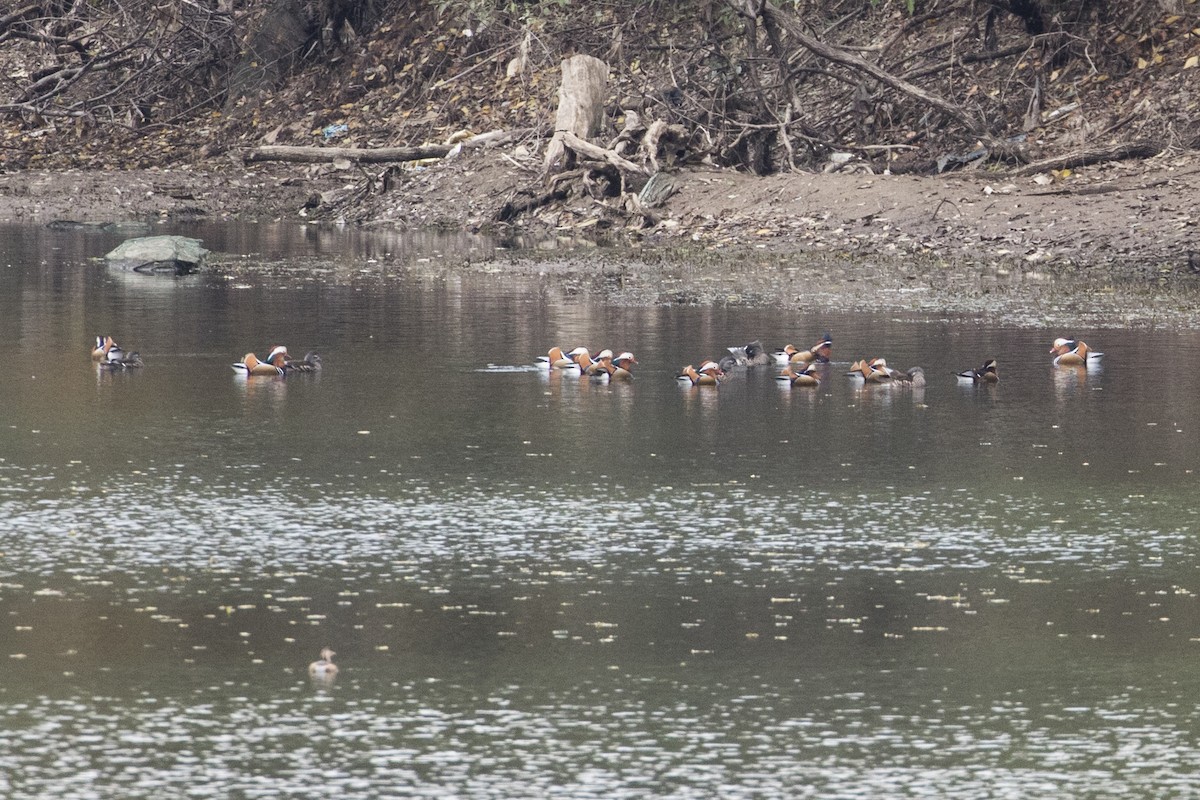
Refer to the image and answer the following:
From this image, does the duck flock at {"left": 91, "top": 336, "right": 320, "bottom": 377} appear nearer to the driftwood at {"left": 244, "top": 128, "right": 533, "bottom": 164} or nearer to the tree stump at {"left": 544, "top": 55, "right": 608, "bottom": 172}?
the tree stump at {"left": 544, "top": 55, "right": 608, "bottom": 172}

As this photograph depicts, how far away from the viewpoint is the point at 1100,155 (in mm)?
27172

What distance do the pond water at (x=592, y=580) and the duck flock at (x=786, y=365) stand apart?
0.18m

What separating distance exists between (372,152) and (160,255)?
11.3 metres

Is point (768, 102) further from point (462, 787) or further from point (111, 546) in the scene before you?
point (462, 787)

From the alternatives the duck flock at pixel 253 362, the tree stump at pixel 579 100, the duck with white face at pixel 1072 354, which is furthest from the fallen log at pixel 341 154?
the duck with white face at pixel 1072 354

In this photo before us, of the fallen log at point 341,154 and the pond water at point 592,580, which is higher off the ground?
the fallen log at point 341,154

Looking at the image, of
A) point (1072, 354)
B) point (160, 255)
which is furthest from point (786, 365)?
point (160, 255)

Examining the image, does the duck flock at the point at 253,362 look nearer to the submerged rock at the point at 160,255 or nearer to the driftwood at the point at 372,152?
the submerged rock at the point at 160,255

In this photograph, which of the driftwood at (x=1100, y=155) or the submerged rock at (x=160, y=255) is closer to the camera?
the submerged rock at (x=160, y=255)

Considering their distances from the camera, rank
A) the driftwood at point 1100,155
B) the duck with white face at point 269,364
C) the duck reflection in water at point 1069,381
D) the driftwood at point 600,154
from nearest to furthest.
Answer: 1. the duck reflection in water at point 1069,381
2. the duck with white face at point 269,364
3. the driftwood at point 1100,155
4. the driftwood at point 600,154

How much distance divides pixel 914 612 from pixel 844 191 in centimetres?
1945

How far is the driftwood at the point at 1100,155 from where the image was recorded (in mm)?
27094

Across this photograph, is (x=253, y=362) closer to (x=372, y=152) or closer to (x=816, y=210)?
(x=816, y=210)

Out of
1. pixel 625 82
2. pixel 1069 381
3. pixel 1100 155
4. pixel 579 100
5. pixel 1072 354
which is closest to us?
pixel 1069 381
